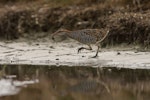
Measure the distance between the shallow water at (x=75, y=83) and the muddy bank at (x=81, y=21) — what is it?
7.87 ft

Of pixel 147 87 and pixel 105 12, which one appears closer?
pixel 147 87

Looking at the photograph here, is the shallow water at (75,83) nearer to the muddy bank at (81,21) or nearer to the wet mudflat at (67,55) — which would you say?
the wet mudflat at (67,55)

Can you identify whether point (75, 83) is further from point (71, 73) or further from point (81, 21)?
point (81, 21)

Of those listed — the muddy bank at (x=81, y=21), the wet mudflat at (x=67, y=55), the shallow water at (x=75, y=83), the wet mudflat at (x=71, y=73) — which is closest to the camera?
the shallow water at (x=75, y=83)

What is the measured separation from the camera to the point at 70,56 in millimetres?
14398

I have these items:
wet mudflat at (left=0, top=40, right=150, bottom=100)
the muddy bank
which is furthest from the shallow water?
the muddy bank

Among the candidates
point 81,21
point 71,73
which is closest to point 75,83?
point 71,73

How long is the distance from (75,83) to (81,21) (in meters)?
6.09

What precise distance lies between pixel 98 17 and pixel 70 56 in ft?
8.91

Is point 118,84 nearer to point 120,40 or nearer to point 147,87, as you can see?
point 147,87

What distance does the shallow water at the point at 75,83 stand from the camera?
392 inches

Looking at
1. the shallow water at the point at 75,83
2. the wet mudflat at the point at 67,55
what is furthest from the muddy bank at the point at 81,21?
the shallow water at the point at 75,83

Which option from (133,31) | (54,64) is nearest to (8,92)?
(54,64)

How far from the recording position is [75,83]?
1120cm
